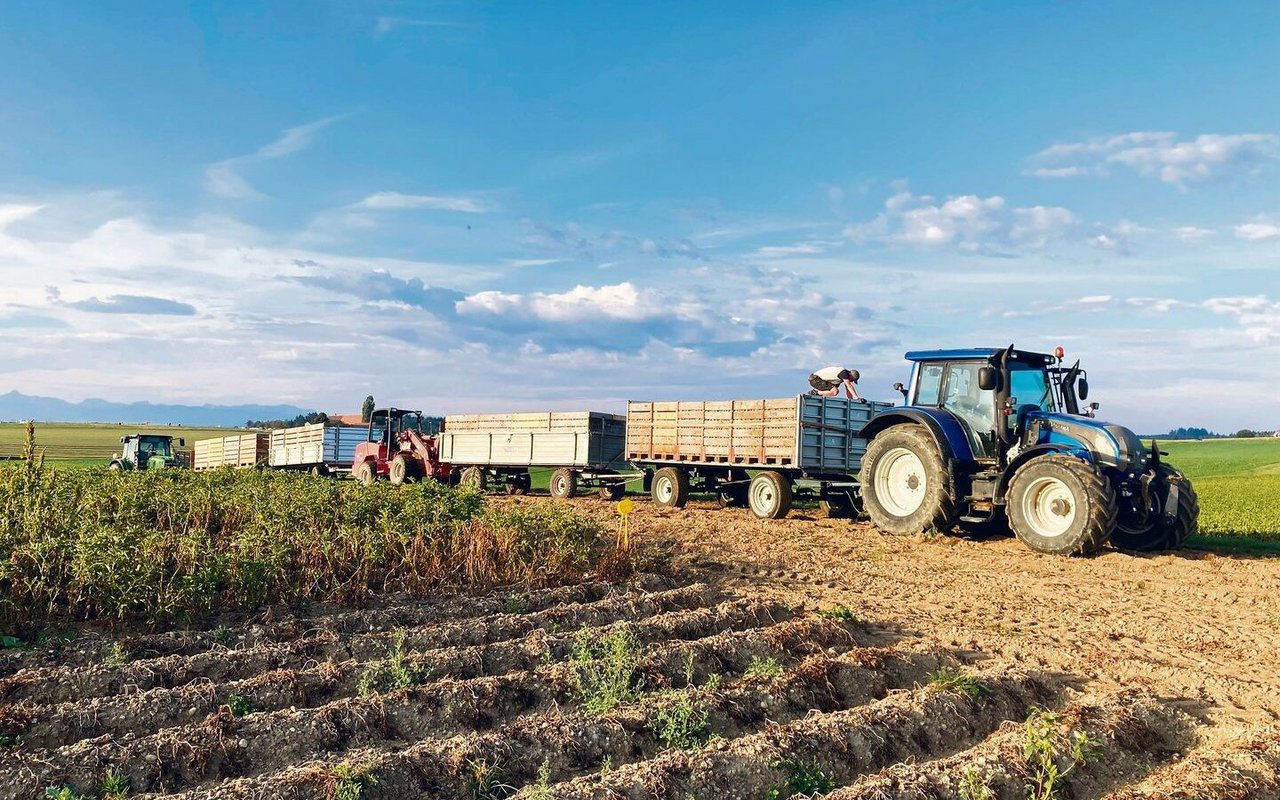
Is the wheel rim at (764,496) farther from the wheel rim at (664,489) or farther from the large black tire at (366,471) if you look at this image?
the large black tire at (366,471)

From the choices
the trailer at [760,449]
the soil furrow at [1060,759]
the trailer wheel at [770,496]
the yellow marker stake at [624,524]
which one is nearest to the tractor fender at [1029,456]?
the trailer at [760,449]

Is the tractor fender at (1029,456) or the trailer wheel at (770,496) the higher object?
the tractor fender at (1029,456)

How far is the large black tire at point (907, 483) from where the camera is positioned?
11480 millimetres

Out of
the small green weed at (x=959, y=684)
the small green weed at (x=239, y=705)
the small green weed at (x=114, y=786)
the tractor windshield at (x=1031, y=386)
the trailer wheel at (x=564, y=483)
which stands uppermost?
the tractor windshield at (x=1031, y=386)

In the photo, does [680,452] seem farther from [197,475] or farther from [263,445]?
[263,445]

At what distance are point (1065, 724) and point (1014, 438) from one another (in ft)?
23.0

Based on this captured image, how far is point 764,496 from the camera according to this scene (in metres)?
14.5

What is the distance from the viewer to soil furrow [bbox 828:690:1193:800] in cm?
397

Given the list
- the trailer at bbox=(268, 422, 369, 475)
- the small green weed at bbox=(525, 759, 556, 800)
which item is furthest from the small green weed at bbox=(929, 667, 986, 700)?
the trailer at bbox=(268, 422, 369, 475)

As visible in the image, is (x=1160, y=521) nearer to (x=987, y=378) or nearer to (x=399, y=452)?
(x=987, y=378)

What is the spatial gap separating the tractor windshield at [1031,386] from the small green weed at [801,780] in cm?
830

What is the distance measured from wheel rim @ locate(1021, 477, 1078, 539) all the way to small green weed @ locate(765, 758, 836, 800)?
7239 mm

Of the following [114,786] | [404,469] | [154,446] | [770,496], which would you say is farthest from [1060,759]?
[154,446]

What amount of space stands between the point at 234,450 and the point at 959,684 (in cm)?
3128
